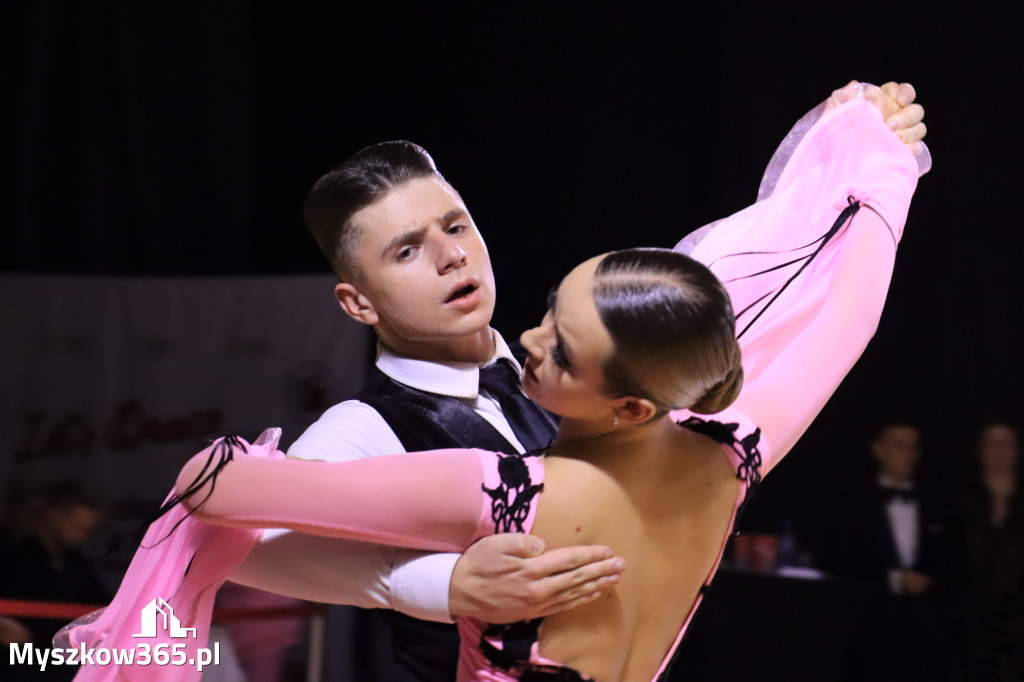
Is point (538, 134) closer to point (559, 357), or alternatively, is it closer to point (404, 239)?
point (404, 239)

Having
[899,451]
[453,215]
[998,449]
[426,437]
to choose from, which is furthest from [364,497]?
[899,451]

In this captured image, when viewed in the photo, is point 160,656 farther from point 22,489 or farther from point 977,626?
point 977,626

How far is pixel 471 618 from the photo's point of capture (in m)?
1.36

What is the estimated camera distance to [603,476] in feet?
4.21

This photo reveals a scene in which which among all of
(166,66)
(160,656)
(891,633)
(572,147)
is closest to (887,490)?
(891,633)

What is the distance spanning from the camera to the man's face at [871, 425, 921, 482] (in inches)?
166

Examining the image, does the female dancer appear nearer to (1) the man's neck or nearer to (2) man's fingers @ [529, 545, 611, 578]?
(2) man's fingers @ [529, 545, 611, 578]

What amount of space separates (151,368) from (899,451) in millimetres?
2773

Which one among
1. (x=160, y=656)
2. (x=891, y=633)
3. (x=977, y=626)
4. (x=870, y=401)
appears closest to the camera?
(x=160, y=656)

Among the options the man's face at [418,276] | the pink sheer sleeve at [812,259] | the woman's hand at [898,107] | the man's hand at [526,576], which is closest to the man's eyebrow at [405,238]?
the man's face at [418,276]

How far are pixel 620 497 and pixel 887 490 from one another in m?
3.14

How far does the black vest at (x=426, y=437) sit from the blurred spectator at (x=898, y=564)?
9.01 feet

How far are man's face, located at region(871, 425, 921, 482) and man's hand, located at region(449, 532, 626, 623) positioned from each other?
10.5ft

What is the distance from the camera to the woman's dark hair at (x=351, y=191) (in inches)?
66.7
